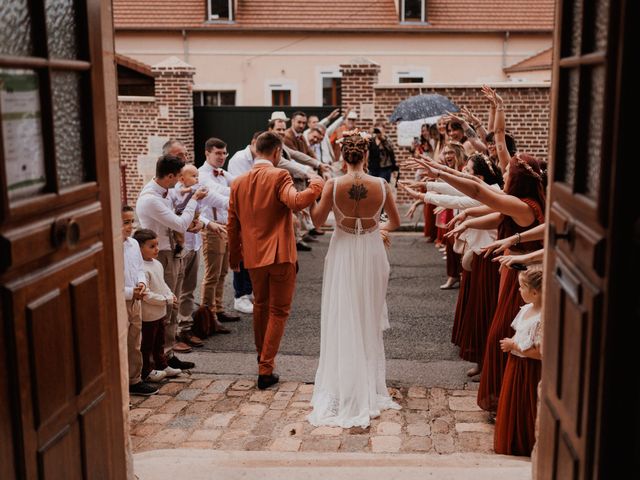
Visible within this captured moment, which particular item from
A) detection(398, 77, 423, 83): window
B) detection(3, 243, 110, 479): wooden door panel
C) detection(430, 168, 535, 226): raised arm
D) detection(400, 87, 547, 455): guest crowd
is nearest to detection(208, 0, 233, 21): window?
detection(398, 77, 423, 83): window

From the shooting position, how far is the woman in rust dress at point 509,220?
5.89 metres

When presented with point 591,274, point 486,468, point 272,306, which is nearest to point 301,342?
point 272,306

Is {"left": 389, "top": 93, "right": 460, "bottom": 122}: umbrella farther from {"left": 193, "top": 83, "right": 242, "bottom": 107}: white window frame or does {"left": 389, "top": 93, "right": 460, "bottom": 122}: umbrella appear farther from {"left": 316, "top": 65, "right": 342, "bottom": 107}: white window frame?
{"left": 193, "top": 83, "right": 242, "bottom": 107}: white window frame

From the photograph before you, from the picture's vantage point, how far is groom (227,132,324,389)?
705 cm

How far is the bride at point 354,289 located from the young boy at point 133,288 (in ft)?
4.71

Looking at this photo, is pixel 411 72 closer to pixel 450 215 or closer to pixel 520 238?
pixel 450 215

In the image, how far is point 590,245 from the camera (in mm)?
2793

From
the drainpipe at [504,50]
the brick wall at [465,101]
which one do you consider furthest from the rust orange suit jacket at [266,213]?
the drainpipe at [504,50]

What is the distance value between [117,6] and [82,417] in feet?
94.3

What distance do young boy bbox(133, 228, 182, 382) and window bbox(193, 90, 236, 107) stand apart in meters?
23.9

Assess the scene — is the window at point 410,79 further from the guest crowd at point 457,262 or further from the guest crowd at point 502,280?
the guest crowd at point 502,280

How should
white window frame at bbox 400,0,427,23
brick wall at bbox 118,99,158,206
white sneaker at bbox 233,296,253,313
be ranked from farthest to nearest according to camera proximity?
white window frame at bbox 400,0,427,23
brick wall at bbox 118,99,158,206
white sneaker at bbox 233,296,253,313

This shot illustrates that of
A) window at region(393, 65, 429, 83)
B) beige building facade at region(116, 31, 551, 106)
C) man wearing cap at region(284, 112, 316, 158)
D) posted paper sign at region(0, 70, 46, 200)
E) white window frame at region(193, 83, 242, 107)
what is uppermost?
beige building facade at region(116, 31, 551, 106)

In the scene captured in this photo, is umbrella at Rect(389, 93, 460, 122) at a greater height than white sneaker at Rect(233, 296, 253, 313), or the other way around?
umbrella at Rect(389, 93, 460, 122)
